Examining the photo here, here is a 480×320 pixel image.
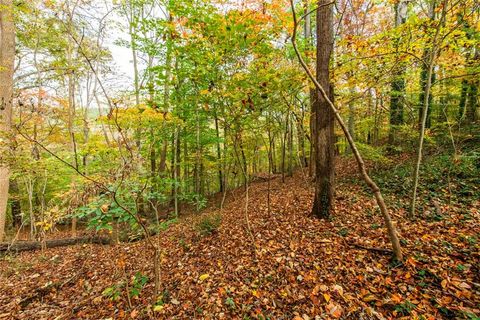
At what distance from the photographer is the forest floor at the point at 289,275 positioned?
267cm

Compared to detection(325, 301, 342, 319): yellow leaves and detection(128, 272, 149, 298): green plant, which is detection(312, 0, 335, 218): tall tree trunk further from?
detection(128, 272, 149, 298): green plant

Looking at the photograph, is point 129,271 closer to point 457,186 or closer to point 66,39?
point 457,186

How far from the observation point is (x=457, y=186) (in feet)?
16.8

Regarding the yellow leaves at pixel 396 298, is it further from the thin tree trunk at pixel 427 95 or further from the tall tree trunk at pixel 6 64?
the tall tree trunk at pixel 6 64

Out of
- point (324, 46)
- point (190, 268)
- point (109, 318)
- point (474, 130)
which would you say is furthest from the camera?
point (474, 130)

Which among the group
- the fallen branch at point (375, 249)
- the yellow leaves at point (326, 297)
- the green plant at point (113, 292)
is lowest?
the green plant at point (113, 292)

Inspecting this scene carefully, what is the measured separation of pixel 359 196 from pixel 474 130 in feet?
15.6

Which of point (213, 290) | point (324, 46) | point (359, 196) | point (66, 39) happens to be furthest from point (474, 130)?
point (66, 39)

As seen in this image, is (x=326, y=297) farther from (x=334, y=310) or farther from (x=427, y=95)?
(x=427, y=95)

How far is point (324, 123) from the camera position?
14.8 feet

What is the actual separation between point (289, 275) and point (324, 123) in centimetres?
306

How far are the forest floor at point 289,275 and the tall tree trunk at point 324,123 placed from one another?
0.52 meters

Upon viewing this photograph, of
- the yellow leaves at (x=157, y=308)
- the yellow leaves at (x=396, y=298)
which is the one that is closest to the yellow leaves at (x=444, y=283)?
the yellow leaves at (x=396, y=298)

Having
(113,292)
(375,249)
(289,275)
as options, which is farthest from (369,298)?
(113,292)
